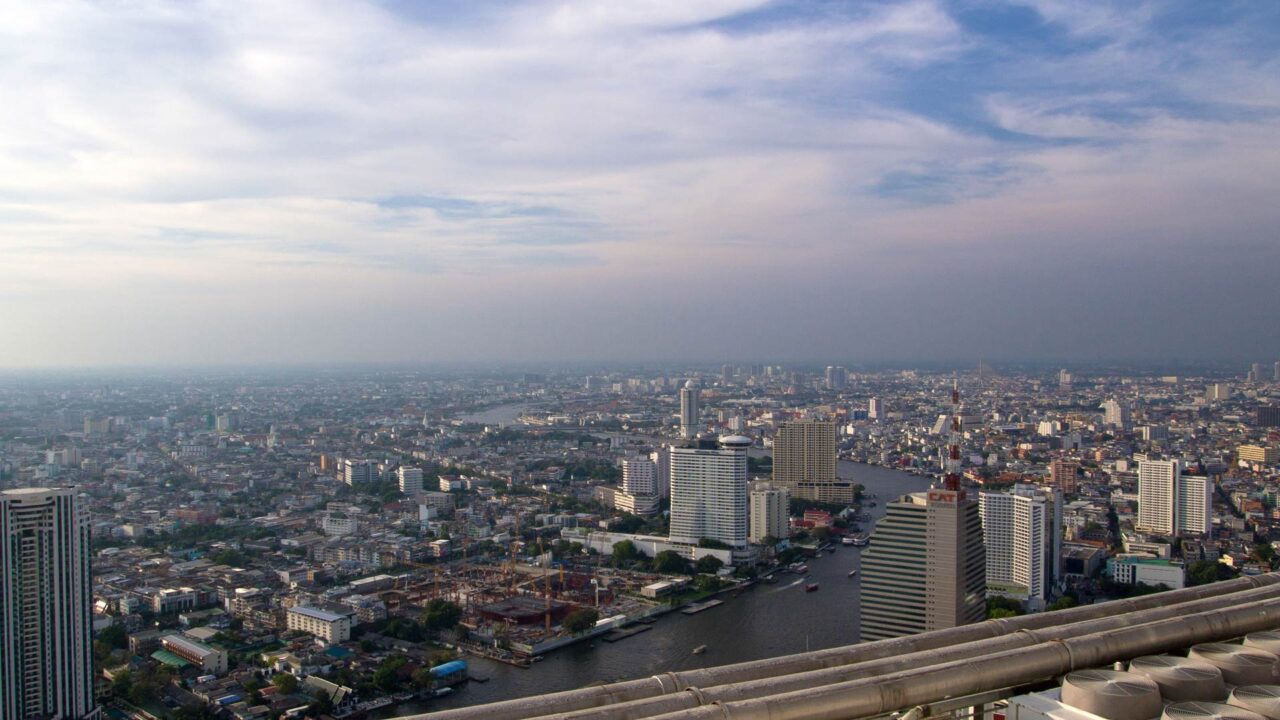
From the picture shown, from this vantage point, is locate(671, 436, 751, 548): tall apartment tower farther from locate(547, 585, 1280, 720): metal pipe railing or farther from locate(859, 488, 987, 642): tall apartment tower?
locate(547, 585, 1280, 720): metal pipe railing

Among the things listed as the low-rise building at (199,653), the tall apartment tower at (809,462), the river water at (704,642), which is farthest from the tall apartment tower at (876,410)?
A: the low-rise building at (199,653)

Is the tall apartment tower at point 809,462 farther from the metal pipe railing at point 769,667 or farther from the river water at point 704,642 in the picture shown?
the metal pipe railing at point 769,667

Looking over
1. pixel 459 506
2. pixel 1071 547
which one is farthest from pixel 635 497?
pixel 1071 547

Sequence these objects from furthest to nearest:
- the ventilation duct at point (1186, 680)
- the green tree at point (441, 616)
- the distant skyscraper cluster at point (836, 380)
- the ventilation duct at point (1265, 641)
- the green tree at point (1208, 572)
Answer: the distant skyscraper cluster at point (836, 380), the green tree at point (1208, 572), the green tree at point (441, 616), the ventilation duct at point (1265, 641), the ventilation duct at point (1186, 680)

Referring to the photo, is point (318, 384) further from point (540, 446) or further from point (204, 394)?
point (540, 446)

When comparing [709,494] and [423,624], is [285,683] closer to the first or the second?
[423,624]

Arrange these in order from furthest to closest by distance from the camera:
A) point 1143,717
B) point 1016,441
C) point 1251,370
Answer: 1. point 1251,370
2. point 1016,441
3. point 1143,717
